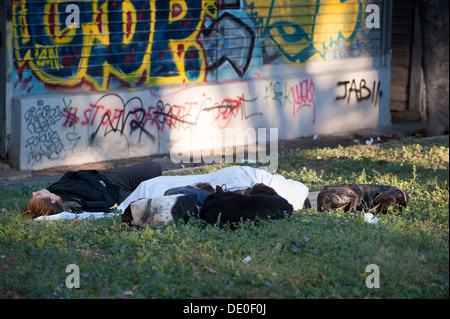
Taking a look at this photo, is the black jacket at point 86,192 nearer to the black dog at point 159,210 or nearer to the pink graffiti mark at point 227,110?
the black dog at point 159,210

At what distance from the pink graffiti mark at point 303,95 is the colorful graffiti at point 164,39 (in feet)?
1.66

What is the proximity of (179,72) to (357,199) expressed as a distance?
5.27 metres

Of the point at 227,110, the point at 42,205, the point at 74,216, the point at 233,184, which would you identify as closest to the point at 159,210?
the point at 233,184

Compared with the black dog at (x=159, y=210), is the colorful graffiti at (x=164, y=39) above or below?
above

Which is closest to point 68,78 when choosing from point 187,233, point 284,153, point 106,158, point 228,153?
point 106,158

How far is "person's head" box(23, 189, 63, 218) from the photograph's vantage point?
622cm

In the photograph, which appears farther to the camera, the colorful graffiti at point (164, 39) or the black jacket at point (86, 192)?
the colorful graffiti at point (164, 39)

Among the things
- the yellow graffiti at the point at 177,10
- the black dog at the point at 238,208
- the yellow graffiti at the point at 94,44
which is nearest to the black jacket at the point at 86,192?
the black dog at the point at 238,208

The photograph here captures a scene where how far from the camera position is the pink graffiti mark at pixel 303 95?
11602 millimetres

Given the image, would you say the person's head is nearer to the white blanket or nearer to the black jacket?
the white blanket

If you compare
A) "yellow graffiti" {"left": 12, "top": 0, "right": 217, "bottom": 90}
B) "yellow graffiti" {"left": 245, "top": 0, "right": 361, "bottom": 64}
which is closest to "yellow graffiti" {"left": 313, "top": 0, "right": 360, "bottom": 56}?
"yellow graffiti" {"left": 245, "top": 0, "right": 361, "bottom": 64}

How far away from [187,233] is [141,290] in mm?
1003

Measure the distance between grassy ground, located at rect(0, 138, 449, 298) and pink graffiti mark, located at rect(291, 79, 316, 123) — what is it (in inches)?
212
